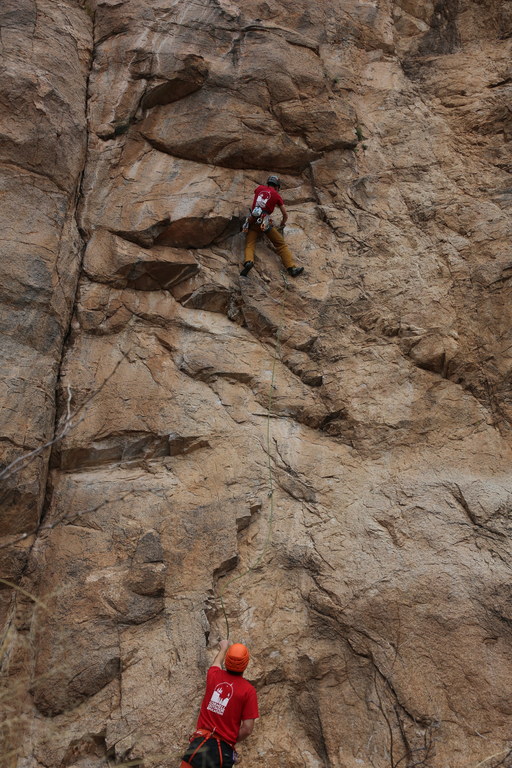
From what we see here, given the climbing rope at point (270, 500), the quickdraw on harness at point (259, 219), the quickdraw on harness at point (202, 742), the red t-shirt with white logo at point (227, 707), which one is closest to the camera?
the quickdraw on harness at point (202, 742)

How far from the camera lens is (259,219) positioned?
6.93 metres

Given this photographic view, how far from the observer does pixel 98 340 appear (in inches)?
252

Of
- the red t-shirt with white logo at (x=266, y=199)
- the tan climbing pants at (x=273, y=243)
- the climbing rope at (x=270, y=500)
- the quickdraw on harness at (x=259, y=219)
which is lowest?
the climbing rope at (x=270, y=500)

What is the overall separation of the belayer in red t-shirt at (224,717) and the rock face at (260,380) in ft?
1.95

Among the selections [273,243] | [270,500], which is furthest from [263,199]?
[270,500]

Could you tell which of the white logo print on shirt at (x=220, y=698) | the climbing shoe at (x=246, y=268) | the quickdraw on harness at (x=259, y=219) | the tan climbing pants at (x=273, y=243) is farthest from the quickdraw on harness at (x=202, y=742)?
the quickdraw on harness at (x=259, y=219)

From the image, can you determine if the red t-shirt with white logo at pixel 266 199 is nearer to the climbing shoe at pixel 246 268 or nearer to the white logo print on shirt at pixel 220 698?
the climbing shoe at pixel 246 268

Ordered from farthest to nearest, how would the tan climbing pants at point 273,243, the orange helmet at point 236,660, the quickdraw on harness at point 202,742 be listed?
the tan climbing pants at point 273,243, the orange helmet at point 236,660, the quickdraw on harness at point 202,742

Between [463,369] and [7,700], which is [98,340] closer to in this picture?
[7,700]

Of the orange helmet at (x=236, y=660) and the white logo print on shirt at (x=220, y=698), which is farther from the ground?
the orange helmet at (x=236, y=660)

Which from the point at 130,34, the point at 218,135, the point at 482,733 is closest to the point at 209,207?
the point at 218,135

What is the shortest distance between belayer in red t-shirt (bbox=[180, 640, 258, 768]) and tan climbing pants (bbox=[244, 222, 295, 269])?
447cm

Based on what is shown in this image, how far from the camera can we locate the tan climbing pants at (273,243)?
7031mm

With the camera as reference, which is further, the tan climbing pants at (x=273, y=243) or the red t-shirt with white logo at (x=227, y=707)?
the tan climbing pants at (x=273, y=243)
